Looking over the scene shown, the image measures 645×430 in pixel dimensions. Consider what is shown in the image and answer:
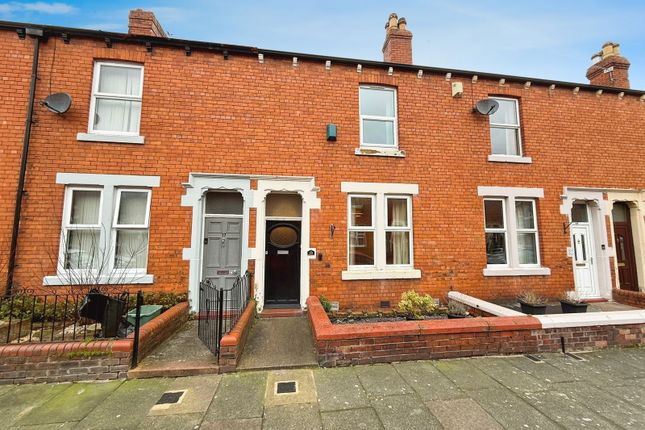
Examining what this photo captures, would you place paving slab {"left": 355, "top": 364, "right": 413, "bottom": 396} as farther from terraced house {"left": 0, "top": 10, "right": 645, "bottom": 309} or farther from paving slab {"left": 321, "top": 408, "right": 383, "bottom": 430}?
terraced house {"left": 0, "top": 10, "right": 645, "bottom": 309}

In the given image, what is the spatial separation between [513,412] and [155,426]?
12.5ft

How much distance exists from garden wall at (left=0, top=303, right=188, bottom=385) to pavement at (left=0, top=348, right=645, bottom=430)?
0.12 metres

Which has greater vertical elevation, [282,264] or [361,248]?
[361,248]

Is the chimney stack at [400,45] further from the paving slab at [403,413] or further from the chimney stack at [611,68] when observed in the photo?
the paving slab at [403,413]

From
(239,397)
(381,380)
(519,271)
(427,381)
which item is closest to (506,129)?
(519,271)

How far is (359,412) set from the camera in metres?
3.06

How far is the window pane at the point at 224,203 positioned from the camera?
262 inches

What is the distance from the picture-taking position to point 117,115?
6.43 meters

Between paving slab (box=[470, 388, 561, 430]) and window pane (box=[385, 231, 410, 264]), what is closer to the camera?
paving slab (box=[470, 388, 561, 430])

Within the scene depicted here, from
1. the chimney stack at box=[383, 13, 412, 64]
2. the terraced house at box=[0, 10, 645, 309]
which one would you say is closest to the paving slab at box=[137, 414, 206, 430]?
the terraced house at box=[0, 10, 645, 309]

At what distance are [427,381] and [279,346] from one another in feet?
7.58

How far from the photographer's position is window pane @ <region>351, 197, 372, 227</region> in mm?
7043

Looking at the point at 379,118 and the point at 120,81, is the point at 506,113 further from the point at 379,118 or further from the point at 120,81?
the point at 120,81

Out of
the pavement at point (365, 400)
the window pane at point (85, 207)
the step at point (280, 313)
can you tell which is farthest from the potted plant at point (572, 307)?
the window pane at point (85, 207)
